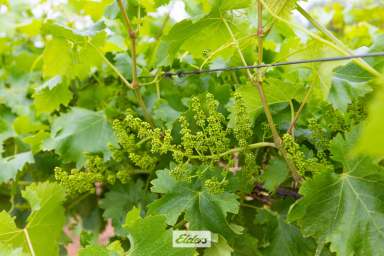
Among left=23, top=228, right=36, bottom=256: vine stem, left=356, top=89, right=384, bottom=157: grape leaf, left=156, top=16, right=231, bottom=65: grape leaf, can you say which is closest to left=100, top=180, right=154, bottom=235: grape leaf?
left=23, top=228, right=36, bottom=256: vine stem

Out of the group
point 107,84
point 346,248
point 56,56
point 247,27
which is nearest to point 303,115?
point 247,27

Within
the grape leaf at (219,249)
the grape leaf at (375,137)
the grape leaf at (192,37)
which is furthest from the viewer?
the grape leaf at (192,37)

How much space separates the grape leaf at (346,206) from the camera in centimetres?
84

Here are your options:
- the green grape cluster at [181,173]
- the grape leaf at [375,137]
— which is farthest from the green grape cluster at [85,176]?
the grape leaf at [375,137]

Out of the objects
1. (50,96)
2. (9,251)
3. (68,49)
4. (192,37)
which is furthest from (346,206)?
(50,96)

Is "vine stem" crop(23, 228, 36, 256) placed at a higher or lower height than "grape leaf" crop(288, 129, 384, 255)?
lower

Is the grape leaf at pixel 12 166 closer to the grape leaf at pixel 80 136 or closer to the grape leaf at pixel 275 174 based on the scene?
the grape leaf at pixel 80 136

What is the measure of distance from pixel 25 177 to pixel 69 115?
38cm

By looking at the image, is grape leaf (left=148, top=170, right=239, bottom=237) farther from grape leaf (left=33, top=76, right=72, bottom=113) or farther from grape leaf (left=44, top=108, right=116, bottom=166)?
grape leaf (left=33, top=76, right=72, bottom=113)

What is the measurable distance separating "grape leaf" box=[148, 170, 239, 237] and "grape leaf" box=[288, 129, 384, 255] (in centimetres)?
13

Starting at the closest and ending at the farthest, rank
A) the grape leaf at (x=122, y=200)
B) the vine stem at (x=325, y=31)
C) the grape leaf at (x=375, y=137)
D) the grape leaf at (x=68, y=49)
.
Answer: the grape leaf at (x=375, y=137), the vine stem at (x=325, y=31), the grape leaf at (x=68, y=49), the grape leaf at (x=122, y=200)

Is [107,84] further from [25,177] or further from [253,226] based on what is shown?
[253,226]

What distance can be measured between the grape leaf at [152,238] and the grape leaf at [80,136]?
12.4 inches

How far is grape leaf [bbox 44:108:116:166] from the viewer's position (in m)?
1.20
